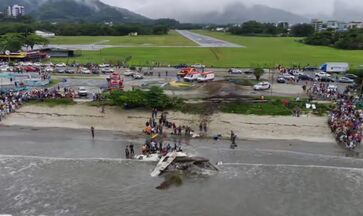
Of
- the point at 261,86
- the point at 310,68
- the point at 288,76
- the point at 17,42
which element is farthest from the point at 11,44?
the point at 261,86

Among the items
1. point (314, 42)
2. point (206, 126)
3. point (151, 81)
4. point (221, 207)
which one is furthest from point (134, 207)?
point (314, 42)

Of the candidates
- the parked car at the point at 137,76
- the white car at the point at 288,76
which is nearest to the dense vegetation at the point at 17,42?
the parked car at the point at 137,76

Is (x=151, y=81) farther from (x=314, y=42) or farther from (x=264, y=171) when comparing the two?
(x=314, y=42)

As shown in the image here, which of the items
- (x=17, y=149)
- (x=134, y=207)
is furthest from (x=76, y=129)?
(x=134, y=207)

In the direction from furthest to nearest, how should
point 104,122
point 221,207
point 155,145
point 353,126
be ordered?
point 104,122 < point 353,126 < point 155,145 < point 221,207

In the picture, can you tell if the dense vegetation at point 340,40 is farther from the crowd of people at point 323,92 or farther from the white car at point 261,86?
the white car at point 261,86

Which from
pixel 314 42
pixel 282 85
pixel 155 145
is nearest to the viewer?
pixel 155 145

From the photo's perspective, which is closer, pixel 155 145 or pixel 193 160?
pixel 193 160
